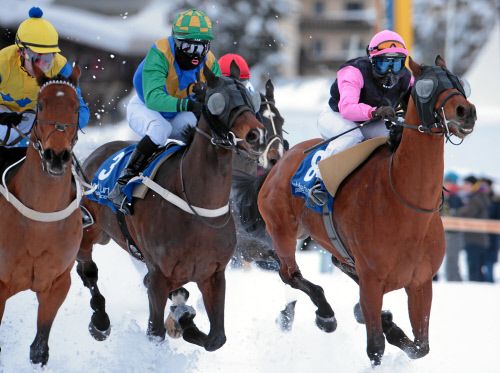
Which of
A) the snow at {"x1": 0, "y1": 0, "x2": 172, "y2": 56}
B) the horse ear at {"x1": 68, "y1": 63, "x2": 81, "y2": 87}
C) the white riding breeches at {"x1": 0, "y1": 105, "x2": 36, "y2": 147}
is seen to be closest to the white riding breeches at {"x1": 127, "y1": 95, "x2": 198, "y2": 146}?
the white riding breeches at {"x1": 0, "y1": 105, "x2": 36, "y2": 147}

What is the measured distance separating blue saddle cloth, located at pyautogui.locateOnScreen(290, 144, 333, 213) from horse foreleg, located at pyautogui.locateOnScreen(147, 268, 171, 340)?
1505 millimetres

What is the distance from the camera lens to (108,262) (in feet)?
37.2

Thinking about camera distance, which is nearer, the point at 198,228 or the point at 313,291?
the point at 198,228

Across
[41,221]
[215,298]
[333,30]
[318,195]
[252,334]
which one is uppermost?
[41,221]

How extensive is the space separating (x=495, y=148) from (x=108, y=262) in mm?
11217

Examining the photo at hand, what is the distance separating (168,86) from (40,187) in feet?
5.02

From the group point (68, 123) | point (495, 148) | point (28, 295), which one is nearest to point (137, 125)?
point (68, 123)

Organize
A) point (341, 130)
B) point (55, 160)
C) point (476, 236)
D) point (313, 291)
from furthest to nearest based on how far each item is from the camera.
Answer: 1. point (476, 236)
2. point (313, 291)
3. point (341, 130)
4. point (55, 160)

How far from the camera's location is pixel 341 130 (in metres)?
7.85

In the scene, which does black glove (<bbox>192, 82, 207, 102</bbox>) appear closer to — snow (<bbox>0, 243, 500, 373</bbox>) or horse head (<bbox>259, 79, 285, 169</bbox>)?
snow (<bbox>0, 243, 500, 373</bbox>)

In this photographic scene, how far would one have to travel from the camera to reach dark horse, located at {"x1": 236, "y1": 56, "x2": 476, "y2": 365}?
20.6 feet

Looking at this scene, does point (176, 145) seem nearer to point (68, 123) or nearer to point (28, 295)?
point (68, 123)

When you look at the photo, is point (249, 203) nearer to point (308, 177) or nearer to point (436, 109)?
point (308, 177)

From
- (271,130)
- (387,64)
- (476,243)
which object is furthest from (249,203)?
(476,243)
